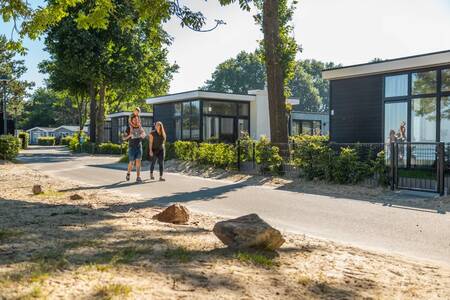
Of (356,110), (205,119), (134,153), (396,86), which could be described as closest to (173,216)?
(134,153)

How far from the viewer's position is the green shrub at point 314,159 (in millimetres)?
12461

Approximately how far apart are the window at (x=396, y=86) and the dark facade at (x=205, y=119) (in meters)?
12.1

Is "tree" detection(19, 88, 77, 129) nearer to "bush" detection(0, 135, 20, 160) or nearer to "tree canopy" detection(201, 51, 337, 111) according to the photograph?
"tree canopy" detection(201, 51, 337, 111)

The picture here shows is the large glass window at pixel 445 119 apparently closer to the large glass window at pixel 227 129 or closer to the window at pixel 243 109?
the large glass window at pixel 227 129

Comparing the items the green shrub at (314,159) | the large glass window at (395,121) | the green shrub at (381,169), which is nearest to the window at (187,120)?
the large glass window at (395,121)

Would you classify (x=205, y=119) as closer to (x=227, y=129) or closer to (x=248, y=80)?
A: (x=227, y=129)

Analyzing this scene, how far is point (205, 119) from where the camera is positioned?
91.0ft

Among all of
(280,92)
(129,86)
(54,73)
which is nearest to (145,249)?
(280,92)

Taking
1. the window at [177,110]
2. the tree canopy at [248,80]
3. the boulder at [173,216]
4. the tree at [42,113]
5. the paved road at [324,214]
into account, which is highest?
the tree canopy at [248,80]

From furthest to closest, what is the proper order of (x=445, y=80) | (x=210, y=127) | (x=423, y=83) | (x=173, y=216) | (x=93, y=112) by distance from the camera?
1. (x=93, y=112)
2. (x=210, y=127)
3. (x=423, y=83)
4. (x=445, y=80)
5. (x=173, y=216)

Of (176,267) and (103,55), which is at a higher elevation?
(103,55)

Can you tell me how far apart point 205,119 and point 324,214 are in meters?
20.2

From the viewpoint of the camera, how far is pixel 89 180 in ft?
43.7

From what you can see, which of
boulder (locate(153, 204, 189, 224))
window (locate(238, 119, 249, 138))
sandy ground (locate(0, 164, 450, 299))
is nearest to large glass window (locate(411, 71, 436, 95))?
sandy ground (locate(0, 164, 450, 299))
